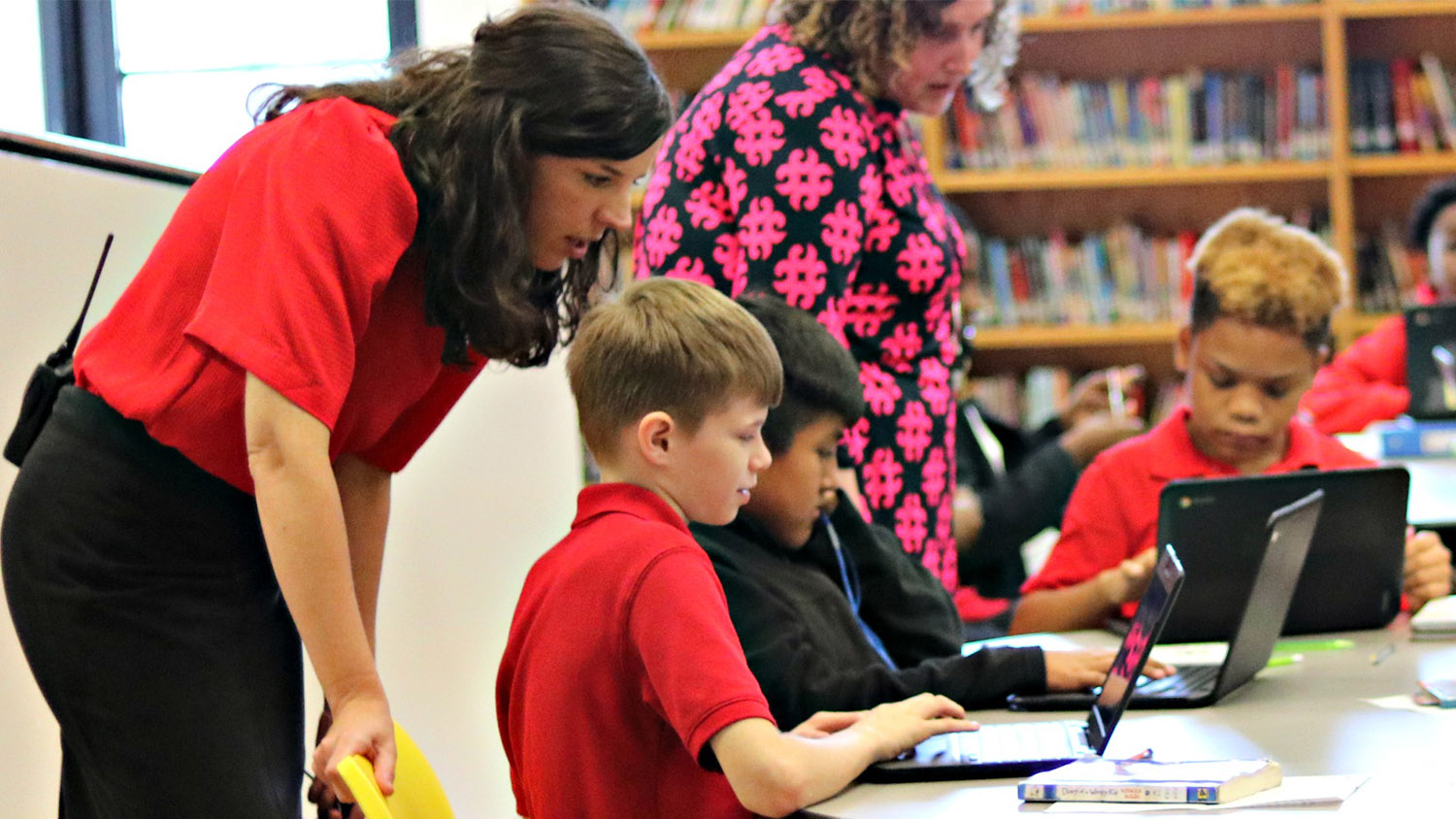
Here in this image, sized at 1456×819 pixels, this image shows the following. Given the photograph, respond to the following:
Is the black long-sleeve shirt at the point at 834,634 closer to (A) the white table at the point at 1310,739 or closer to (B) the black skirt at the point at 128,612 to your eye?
(A) the white table at the point at 1310,739

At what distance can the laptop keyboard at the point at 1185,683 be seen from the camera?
1.44m

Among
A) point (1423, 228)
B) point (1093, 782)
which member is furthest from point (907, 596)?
point (1423, 228)

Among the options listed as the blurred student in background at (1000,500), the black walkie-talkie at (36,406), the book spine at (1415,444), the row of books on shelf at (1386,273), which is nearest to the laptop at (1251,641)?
the black walkie-talkie at (36,406)

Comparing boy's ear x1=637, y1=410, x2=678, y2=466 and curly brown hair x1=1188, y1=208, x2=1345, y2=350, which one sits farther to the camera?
curly brown hair x1=1188, y1=208, x2=1345, y2=350

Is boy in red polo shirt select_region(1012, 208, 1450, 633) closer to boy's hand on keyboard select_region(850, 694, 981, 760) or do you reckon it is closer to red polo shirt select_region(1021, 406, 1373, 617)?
red polo shirt select_region(1021, 406, 1373, 617)

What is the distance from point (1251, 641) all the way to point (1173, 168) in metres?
3.12

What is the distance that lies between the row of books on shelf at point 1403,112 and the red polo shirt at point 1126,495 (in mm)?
2495

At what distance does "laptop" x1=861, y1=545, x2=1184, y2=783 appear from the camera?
3.82ft

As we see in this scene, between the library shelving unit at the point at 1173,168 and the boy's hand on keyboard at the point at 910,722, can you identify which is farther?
the library shelving unit at the point at 1173,168

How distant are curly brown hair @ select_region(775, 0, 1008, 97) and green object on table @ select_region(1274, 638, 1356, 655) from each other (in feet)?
2.90

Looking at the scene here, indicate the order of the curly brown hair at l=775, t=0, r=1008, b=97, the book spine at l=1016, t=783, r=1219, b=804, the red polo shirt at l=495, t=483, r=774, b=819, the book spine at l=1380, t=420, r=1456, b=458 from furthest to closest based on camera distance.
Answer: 1. the book spine at l=1380, t=420, r=1456, b=458
2. the curly brown hair at l=775, t=0, r=1008, b=97
3. the red polo shirt at l=495, t=483, r=774, b=819
4. the book spine at l=1016, t=783, r=1219, b=804

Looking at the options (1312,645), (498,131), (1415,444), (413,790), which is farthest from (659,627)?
(1415,444)

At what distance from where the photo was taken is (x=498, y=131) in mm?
1252

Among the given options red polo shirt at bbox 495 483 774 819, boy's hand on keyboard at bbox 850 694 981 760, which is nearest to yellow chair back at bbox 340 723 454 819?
red polo shirt at bbox 495 483 774 819
